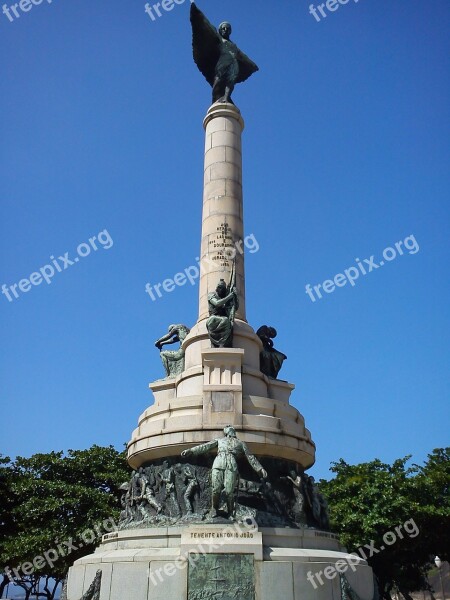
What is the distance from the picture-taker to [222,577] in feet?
34.6

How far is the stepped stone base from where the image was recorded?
10492 millimetres

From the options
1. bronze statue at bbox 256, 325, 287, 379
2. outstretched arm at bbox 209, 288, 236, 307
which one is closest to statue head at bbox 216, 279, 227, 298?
outstretched arm at bbox 209, 288, 236, 307

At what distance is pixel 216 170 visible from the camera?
18078mm

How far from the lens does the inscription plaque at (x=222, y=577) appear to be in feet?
34.3

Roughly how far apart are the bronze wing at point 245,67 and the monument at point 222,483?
19.6 ft

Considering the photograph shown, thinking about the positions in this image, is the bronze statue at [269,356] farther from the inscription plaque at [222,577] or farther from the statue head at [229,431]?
the inscription plaque at [222,577]

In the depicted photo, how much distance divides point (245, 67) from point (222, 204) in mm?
6615

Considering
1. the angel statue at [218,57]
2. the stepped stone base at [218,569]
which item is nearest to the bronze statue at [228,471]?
the stepped stone base at [218,569]

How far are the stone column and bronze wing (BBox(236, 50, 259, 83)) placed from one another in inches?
110

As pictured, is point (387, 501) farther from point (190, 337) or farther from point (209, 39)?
point (209, 39)

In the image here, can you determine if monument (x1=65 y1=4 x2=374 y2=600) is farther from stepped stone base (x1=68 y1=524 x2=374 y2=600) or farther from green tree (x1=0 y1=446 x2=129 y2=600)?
green tree (x1=0 y1=446 x2=129 y2=600)

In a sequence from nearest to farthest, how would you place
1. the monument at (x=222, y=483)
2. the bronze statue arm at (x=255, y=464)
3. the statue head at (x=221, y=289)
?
the monument at (x=222, y=483)
the bronze statue arm at (x=255, y=464)
the statue head at (x=221, y=289)

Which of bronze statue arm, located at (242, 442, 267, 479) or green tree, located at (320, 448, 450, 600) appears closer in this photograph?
bronze statue arm, located at (242, 442, 267, 479)

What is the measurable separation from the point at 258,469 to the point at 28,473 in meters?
21.4
